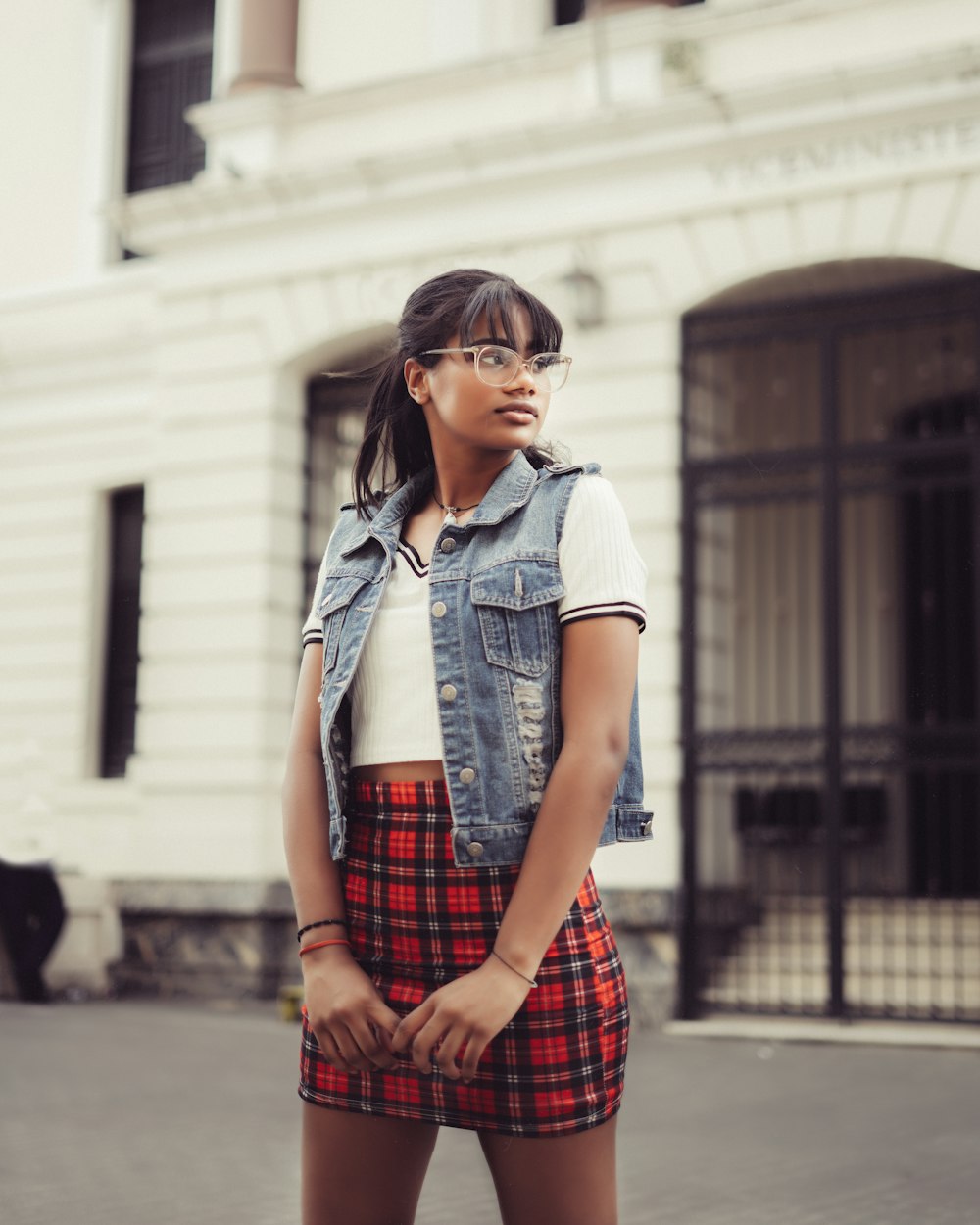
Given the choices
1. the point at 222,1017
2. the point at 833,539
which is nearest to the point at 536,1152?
the point at 833,539

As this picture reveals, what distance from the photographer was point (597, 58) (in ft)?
32.6

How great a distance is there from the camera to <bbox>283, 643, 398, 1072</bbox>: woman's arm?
208cm

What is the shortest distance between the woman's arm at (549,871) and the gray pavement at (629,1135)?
322cm

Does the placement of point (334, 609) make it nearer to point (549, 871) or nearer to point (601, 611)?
point (601, 611)

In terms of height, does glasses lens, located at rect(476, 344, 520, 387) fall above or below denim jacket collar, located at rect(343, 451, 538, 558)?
above

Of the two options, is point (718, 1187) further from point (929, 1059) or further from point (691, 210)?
point (691, 210)

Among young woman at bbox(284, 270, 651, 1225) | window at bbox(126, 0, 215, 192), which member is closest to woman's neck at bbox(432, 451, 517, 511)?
young woman at bbox(284, 270, 651, 1225)

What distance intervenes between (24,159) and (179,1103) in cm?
981

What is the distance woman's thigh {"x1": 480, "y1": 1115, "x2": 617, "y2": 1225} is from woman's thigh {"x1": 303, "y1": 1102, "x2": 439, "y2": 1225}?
156mm

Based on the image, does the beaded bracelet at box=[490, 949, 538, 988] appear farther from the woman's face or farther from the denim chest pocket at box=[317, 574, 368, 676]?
the woman's face

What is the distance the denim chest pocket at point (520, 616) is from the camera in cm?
212

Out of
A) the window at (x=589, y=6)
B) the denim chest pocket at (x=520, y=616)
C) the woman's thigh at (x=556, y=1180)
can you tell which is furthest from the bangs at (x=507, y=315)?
the window at (x=589, y=6)

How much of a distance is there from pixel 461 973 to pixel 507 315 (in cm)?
92

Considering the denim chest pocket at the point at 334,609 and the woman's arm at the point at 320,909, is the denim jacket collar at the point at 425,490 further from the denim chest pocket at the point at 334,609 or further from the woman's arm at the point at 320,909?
the woman's arm at the point at 320,909
